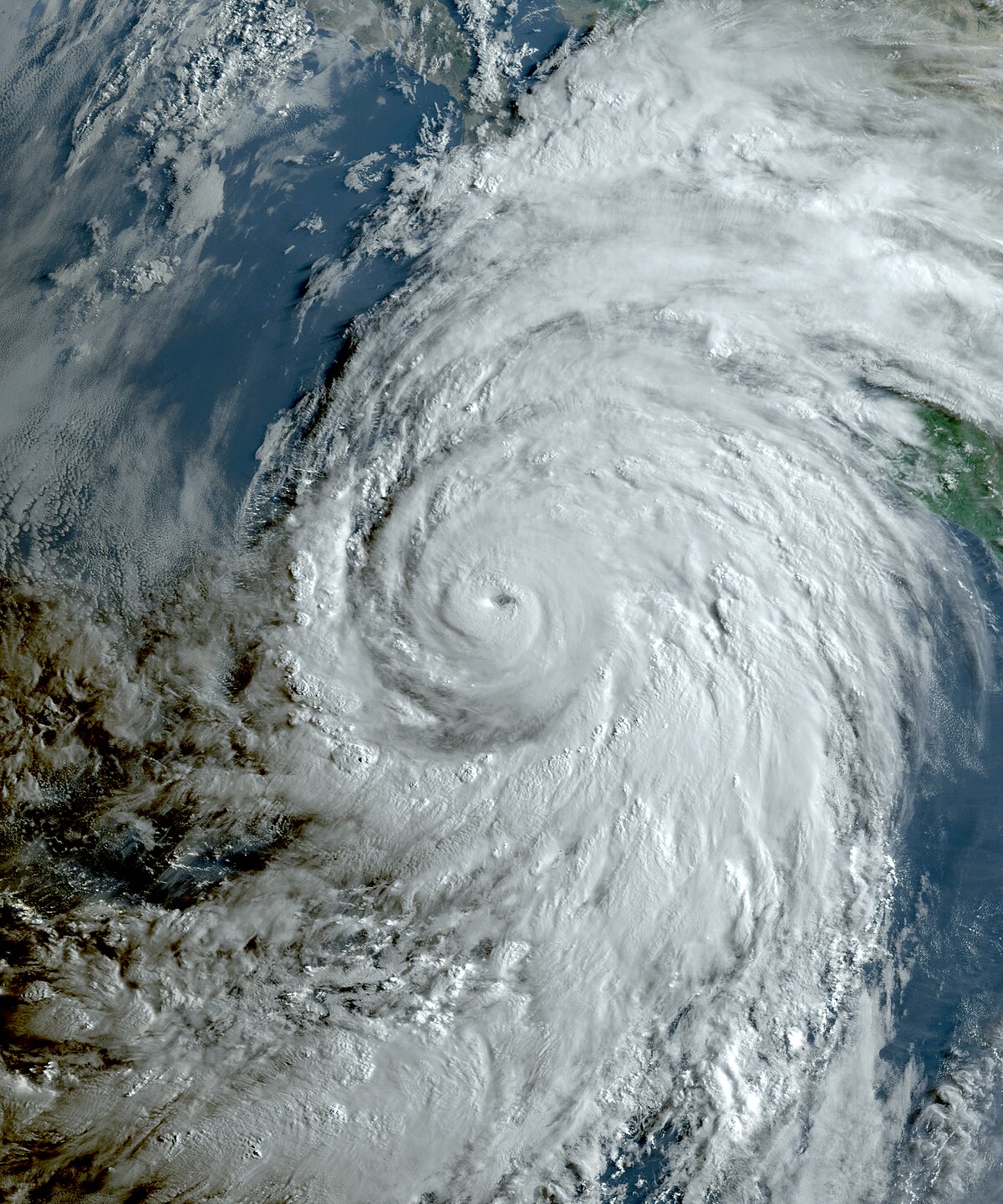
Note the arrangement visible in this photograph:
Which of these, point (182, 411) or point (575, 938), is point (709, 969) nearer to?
point (575, 938)

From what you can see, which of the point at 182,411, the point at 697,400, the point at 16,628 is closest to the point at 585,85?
the point at 697,400

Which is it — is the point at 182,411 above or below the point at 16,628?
above

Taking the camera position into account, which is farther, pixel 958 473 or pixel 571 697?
pixel 958 473

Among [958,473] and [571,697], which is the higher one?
[958,473]

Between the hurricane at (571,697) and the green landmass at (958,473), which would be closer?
the hurricane at (571,697)

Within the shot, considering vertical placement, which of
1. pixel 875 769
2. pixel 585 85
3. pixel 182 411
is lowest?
pixel 875 769

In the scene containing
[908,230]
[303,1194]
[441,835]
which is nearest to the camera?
[303,1194]

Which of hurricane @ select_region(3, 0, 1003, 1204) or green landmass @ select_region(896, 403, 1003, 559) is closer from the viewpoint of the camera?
hurricane @ select_region(3, 0, 1003, 1204)

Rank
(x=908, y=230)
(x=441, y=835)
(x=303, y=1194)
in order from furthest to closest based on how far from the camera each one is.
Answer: (x=908, y=230) → (x=441, y=835) → (x=303, y=1194)
